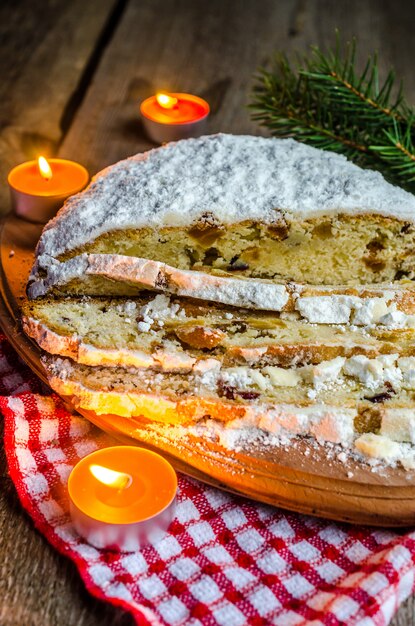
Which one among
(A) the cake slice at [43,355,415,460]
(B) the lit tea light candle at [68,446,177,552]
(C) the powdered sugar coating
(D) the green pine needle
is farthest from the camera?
(D) the green pine needle

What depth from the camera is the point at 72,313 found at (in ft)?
8.66

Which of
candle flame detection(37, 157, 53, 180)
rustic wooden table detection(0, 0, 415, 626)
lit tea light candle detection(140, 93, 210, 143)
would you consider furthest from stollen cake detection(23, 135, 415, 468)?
rustic wooden table detection(0, 0, 415, 626)

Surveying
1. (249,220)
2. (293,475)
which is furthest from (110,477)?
(249,220)

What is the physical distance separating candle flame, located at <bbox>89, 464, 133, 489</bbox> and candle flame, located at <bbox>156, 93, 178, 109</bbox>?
2.24 metres

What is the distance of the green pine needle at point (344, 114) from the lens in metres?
3.38

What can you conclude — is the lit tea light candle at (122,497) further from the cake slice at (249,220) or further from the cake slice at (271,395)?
the cake slice at (249,220)

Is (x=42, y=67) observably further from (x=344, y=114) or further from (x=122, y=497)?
(x=122, y=497)

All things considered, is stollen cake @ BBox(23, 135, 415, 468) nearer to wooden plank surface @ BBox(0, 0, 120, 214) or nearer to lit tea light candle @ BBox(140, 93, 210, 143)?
lit tea light candle @ BBox(140, 93, 210, 143)

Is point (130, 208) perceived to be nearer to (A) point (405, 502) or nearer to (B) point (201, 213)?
(B) point (201, 213)

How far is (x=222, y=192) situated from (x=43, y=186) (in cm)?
91

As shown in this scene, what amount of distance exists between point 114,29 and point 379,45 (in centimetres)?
167

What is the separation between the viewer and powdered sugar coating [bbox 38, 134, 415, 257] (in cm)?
275

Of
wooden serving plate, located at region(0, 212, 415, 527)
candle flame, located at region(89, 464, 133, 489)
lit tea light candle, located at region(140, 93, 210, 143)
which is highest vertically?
lit tea light candle, located at region(140, 93, 210, 143)

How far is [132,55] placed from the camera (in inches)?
190
